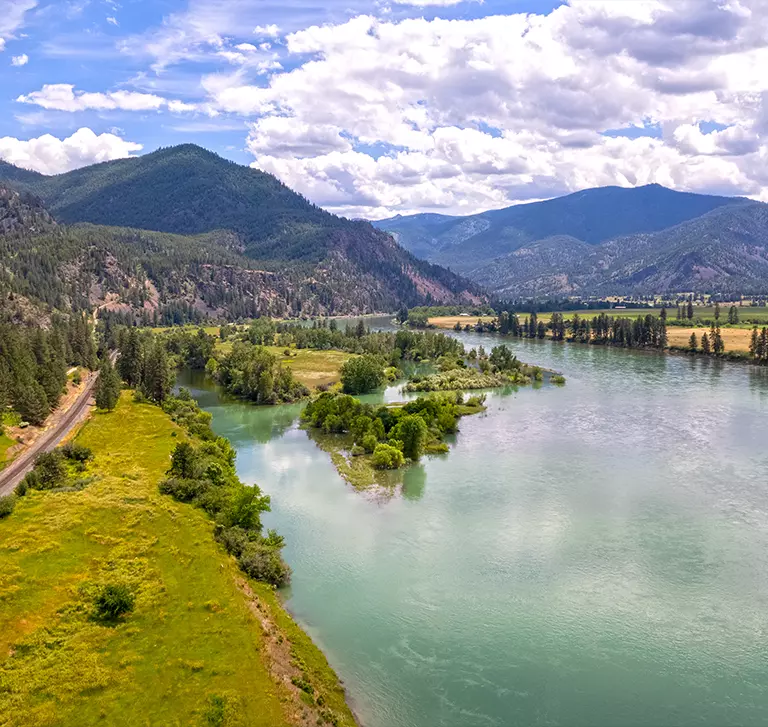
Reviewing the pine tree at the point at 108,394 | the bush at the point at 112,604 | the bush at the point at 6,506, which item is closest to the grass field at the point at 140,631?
the bush at the point at 112,604

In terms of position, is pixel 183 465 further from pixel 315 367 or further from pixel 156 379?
pixel 315 367

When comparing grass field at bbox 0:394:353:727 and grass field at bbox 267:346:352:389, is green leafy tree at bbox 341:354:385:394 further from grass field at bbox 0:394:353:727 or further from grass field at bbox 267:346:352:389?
grass field at bbox 0:394:353:727

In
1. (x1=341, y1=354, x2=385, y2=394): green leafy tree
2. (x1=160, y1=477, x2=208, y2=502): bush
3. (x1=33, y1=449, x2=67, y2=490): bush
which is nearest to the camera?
(x1=33, y1=449, x2=67, y2=490): bush

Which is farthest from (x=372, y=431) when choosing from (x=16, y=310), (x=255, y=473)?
(x=16, y=310)

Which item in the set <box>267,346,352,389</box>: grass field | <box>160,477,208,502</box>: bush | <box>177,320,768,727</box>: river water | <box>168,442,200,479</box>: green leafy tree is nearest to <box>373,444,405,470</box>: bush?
<box>177,320,768,727</box>: river water

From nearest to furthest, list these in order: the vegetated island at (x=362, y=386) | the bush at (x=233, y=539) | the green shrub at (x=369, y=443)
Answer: the bush at (x=233, y=539) < the vegetated island at (x=362, y=386) < the green shrub at (x=369, y=443)

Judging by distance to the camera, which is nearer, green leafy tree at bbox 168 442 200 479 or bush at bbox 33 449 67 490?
bush at bbox 33 449 67 490

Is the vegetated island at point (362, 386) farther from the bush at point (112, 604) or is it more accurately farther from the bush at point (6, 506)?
the bush at point (112, 604)

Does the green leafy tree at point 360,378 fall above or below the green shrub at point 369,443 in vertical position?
above
